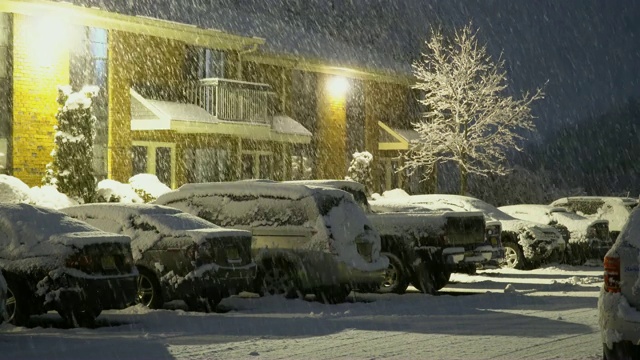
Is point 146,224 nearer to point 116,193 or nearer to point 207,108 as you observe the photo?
point 116,193

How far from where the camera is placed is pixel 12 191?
2297 centimetres

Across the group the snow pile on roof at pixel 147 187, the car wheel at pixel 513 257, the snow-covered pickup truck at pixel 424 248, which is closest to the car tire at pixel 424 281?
the snow-covered pickup truck at pixel 424 248

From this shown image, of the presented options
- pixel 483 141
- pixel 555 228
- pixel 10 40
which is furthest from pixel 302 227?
pixel 483 141

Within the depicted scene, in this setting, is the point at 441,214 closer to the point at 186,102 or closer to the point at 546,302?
the point at 546,302

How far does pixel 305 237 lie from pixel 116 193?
10.7m

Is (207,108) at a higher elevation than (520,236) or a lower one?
higher

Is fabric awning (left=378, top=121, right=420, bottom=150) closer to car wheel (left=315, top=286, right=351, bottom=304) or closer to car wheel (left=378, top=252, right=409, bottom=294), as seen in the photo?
car wheel (left=378, top=252, right=409, bottom=294)

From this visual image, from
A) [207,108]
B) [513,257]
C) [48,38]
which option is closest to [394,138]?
[207,108]

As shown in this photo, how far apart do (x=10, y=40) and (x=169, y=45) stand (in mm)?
6043

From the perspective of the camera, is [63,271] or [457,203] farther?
[457,203]

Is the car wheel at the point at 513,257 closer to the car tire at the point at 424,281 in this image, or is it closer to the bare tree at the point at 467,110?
the car tire at the point at 424,281

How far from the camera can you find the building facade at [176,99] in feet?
91.1

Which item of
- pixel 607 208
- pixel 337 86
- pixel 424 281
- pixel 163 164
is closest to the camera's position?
pixel 424 281

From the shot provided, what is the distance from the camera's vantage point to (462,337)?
12.8 meters
